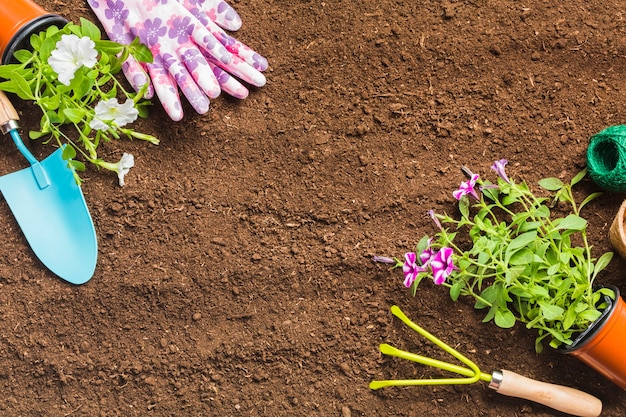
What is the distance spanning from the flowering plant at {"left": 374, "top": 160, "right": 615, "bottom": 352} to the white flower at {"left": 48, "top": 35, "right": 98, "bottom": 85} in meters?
0.78

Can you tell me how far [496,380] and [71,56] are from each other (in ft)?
3.78

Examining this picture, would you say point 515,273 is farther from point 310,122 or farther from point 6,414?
point 6,414

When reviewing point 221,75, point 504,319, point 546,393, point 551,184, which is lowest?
point 546,393

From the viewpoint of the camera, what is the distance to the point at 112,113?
4.56 ft

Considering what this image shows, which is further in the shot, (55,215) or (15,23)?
(55,215)

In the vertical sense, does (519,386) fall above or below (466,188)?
below

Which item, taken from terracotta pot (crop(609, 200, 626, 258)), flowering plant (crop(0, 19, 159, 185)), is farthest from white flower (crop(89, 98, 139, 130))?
terracotta pot (crop(609, 200, 626, 258))

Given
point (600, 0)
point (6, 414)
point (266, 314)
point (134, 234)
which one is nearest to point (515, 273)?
point (266, 314)

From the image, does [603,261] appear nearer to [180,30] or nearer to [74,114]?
[180,30]

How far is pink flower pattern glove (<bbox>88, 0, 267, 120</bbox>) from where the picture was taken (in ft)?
4.80

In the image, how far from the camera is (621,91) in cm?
144

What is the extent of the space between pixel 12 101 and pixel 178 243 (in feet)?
1.80

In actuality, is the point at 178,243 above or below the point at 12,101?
below

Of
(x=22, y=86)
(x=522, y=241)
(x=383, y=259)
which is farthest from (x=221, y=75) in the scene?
(x=522, y=241)
